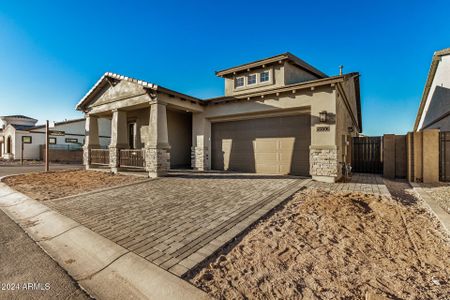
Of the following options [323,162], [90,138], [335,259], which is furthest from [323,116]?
[90,138]

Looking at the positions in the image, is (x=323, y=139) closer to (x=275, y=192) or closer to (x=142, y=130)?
(x=275, y=192)

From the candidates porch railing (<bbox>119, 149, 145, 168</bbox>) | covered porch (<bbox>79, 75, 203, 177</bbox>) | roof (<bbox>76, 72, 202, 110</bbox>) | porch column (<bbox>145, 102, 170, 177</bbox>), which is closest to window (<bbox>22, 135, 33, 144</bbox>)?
roof (<bbox>76, 72, 202, 110</bbox>)

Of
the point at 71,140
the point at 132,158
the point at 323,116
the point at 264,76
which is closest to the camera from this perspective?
the point at 323,116

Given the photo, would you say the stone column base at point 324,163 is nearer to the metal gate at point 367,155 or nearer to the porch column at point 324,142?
the porch column at point 324,142

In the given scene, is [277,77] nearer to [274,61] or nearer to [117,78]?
[274,61]

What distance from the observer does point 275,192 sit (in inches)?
243

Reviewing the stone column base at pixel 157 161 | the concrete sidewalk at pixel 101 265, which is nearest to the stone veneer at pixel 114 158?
the stone column base at pixel 157 161

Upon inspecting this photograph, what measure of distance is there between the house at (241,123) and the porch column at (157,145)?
1.8 inches

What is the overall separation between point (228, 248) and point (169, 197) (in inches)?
134

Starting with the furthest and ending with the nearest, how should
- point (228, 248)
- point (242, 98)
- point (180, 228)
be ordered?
point (242, 98) < point (180, 228) < point (228, 248)

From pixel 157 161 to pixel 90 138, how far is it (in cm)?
712

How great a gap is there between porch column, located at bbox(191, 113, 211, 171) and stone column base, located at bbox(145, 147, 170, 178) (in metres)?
2.45

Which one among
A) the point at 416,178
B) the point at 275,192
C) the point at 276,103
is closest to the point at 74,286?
the point at 275,192

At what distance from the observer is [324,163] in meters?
8.29
